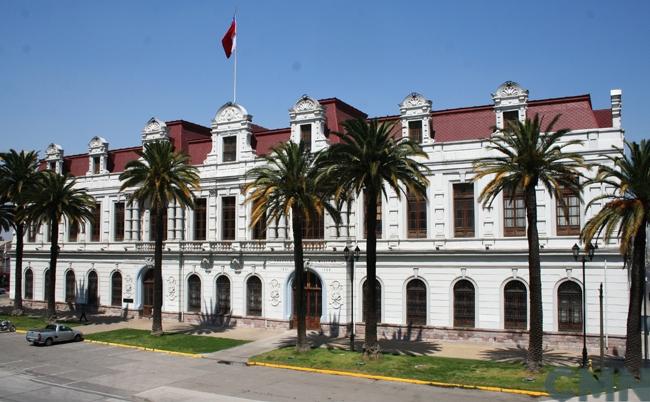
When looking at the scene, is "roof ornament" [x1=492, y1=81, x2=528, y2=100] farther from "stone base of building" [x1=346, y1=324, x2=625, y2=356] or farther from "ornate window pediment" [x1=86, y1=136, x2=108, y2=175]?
"ornate window pediment" [x1=86, y1=136, x2=108, y2=175]

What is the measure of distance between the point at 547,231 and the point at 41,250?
153 ft

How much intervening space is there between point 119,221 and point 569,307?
3733 centimetres

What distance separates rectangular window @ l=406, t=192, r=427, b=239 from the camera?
38.9 metres

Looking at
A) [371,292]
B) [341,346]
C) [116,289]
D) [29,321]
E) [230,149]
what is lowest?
[29,321]

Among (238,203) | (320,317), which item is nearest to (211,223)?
(238,203)

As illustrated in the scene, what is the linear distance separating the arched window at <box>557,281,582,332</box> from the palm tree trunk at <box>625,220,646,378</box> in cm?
797

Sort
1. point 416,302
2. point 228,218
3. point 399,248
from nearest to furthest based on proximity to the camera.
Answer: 1. point 416,302
2. point 399,248
3. point 228,218

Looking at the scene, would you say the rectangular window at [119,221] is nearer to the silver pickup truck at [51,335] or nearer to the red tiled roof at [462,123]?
the silver pickup truck at [51,335]

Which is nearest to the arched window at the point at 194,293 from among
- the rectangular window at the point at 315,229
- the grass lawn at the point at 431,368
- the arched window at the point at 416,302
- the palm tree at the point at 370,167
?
the rectangular window at the point at 315,229

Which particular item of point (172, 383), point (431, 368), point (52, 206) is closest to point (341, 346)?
point (431, 368)

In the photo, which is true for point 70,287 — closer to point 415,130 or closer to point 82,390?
point 82,390

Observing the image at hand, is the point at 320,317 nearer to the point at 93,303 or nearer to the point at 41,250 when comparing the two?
the point at 93,303

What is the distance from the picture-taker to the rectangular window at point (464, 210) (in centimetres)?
3766

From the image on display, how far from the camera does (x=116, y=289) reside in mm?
51906
